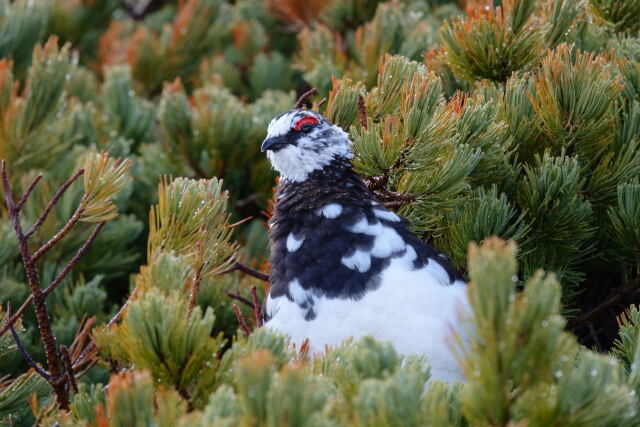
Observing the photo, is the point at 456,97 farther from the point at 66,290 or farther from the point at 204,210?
the point at 66,290

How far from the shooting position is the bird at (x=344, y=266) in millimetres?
2023

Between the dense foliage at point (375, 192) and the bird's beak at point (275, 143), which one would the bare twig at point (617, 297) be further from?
the bird's beak at point (275, 143)

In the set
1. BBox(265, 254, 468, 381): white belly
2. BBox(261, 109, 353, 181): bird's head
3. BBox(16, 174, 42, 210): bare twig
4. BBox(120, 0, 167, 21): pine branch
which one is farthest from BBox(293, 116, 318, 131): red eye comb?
BBox(120, 0, 167, 21): pine branch

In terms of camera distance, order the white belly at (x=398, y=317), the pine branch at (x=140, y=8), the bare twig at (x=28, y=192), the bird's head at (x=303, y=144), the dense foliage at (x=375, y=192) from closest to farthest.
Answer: the dense foliage at (x=375, y=192) → the bare twig at (x=28, y=192) → the white belly at (x=398, y=317) → the bird's head at (x=303, y=144) → the pine branch at (x=140, y=8)

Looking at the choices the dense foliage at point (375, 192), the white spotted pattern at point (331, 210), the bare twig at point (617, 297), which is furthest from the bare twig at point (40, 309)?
the bare twig at point (617, 297)

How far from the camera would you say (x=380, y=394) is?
1.28m

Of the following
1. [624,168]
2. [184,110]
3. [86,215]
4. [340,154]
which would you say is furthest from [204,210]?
[184,110]

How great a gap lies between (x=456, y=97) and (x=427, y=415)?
1.04 meters

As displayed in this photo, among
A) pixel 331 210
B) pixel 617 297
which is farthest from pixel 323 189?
pixel 617 297

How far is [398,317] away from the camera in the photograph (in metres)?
2.02

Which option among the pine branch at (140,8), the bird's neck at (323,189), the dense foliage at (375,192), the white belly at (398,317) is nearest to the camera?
the dense foliage at (375,192)

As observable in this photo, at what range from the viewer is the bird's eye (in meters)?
2.47

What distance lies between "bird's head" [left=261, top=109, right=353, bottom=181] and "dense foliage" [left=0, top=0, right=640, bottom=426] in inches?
2.8

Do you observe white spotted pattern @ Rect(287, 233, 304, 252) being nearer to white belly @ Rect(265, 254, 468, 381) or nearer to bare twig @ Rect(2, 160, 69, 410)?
white belly @ Rect(265, 254, 468, 381)
